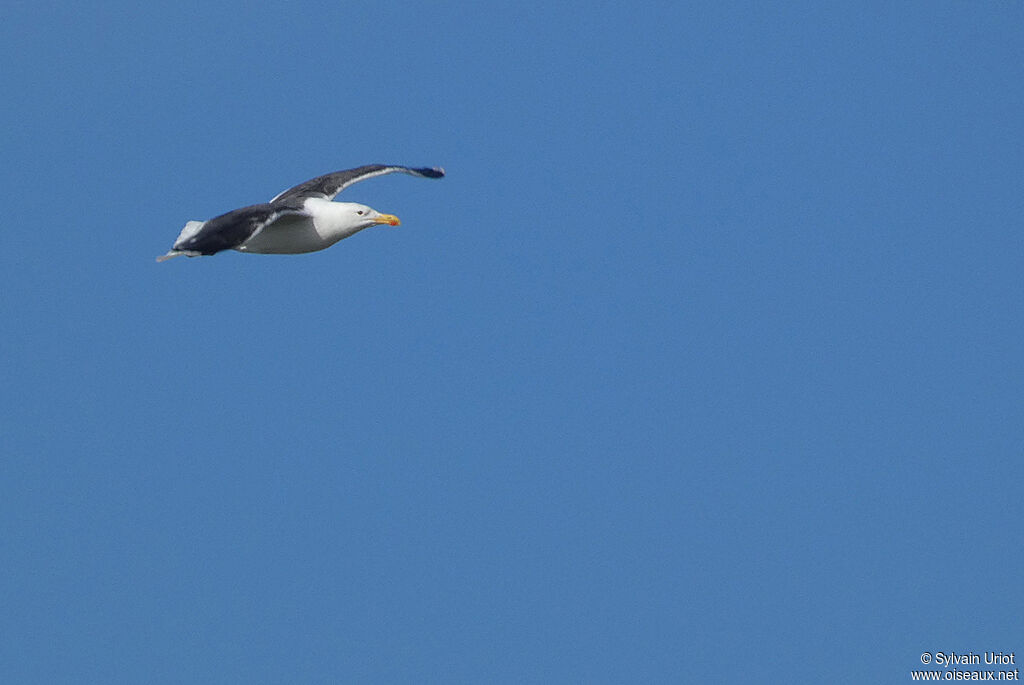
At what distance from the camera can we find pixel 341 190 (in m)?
28.2

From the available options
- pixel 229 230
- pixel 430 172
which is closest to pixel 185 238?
pixel 229 230

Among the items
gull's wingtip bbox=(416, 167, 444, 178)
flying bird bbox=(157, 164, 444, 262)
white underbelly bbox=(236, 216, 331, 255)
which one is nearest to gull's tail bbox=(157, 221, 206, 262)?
flying bird bbox=(157, 164, 444, 262)

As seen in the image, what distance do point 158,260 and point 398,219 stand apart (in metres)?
5.11

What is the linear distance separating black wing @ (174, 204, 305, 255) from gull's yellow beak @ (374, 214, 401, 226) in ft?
9.62

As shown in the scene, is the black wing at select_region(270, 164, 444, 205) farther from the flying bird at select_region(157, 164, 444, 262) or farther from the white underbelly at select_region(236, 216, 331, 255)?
the white underbelly at select_region(236, 216, 331, 255)

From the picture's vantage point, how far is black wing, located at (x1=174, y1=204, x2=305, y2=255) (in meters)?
22.9

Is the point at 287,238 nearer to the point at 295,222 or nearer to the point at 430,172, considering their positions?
the point at 295,222

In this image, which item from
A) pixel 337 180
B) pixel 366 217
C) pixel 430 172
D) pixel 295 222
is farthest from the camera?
pixel 430 172

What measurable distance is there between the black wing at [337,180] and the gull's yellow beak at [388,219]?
4.45ft

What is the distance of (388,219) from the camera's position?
26.7 m

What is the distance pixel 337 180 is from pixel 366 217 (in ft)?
7.56

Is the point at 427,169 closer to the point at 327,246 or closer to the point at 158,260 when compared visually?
the point at 327,246

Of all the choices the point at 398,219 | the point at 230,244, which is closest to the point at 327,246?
the point at 398,219

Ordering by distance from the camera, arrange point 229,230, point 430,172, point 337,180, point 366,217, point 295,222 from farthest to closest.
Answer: point 430,172, point 337,180, point 366,217, point 295,222, point 229,230
